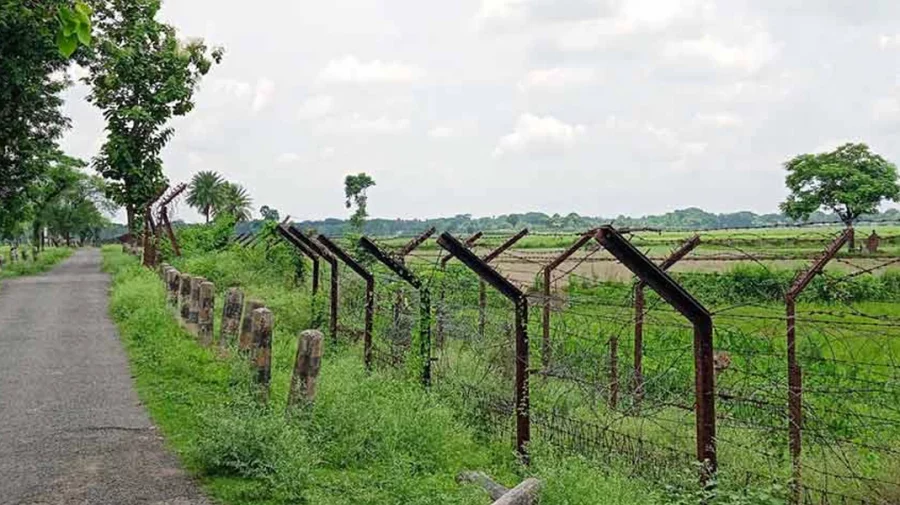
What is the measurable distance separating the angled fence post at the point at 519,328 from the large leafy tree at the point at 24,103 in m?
12.7

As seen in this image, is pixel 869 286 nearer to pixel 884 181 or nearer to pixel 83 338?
pixel 83 338

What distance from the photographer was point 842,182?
153ft

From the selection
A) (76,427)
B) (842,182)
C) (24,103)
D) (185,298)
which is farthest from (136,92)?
(842,182)

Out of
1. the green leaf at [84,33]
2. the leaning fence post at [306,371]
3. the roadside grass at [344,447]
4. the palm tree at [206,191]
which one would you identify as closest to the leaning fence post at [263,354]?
the roadside grass at [344,447]

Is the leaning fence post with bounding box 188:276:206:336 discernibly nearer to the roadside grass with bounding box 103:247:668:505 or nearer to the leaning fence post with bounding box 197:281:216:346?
the leaning fence post with bounding box 197:281:216:346

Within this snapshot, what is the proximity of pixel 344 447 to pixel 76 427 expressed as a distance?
3157mm

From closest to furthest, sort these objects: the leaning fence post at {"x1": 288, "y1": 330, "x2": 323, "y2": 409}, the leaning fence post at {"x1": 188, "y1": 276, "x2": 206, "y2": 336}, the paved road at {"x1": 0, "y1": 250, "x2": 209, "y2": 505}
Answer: the paved road at {"x1": 0, "y1": 250, "x2": 209, "y2": 505} → the leaning fence post at {"x1": 288, "y1": 330, "x2": 323, "y2": 409} → the leaning fence post at {"x1": 188, "y1": 276, "x2": 206, "y2": 336}

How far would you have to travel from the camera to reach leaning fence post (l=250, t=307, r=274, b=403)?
27.9 ft

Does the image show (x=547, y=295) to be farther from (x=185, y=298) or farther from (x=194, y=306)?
(x=185, y=298)

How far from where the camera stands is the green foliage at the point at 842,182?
4538cm

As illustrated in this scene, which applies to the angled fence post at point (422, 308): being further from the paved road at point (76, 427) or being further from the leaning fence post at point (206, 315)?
the leaning fence post at point (206, 315)

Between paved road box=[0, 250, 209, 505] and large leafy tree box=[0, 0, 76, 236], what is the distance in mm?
6449

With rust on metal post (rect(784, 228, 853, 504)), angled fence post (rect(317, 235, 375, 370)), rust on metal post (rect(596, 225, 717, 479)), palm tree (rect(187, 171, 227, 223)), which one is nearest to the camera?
rust on metal post (rect(596, 225, 717, 479))

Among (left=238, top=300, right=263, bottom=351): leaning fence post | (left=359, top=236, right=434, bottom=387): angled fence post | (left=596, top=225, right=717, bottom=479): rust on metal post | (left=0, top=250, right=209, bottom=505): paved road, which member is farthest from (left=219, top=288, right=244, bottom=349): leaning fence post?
(left=596, top=225, right=717, bottom=479): rust on metal post
